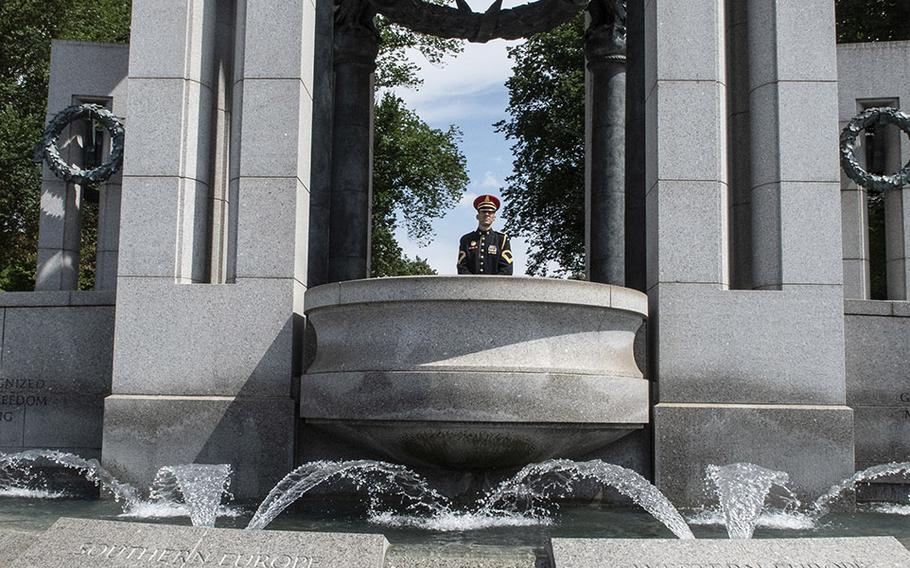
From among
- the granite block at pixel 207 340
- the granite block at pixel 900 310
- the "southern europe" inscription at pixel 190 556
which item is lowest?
the "southern europe" inscription at pixel 190 556

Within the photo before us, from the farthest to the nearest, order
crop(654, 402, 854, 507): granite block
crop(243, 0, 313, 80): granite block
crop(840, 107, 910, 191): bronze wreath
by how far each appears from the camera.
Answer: crop(840, 107, 910, 191): bronze wreath → crop(243, 0, 313, 80): granite block → crop(654, 402, 854, 507): granite block

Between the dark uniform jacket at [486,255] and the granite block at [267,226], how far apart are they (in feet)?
7.25

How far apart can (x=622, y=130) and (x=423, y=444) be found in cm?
895

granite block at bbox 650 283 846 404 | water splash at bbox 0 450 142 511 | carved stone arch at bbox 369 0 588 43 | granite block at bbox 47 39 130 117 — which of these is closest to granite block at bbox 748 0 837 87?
granite block at bbox 650 283 846 404

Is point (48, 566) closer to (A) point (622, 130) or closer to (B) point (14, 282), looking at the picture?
(A) point (622, 130)

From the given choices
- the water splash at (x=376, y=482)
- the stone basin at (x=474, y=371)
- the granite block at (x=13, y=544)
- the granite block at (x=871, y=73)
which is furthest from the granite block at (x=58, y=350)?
the granite block at (x=871, y=73)

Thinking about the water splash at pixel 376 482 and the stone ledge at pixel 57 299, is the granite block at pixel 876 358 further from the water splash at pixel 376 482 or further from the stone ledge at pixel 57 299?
the stone ledge at pixel 57 299

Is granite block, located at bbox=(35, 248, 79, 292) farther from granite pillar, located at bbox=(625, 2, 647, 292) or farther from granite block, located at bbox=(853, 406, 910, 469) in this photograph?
granite block, located at bbox=(853, 406, 910, 469)

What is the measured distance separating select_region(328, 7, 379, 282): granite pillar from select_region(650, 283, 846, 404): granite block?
7.89 meters

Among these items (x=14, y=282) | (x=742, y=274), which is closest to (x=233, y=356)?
(x=742, y=274)

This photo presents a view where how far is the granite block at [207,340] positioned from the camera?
1171cm

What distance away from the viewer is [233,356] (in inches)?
463

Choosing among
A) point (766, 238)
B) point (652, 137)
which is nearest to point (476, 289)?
point (652, 137)

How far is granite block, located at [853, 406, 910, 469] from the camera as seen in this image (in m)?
12.7
